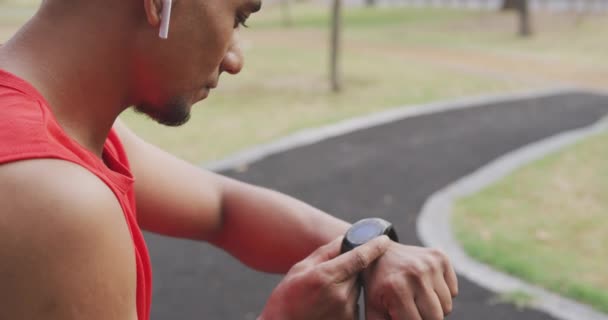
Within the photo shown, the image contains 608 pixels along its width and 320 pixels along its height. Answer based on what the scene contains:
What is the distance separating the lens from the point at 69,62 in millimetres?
1420

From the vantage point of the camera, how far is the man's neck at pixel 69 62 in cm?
141

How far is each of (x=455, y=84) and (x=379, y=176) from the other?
20.4 ft

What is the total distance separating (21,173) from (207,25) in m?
0.48

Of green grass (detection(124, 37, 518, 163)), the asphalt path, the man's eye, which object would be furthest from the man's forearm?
green grass (detection(124, 37, 518, 163))

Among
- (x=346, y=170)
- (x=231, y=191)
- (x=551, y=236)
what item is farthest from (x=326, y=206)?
(x=231, y=191)

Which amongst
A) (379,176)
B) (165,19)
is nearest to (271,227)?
(165,19)

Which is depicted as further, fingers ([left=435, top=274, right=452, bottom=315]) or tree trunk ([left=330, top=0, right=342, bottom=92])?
tree trunk ([left=330, top=0, right=342, bottom=92])

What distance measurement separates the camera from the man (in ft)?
3.96

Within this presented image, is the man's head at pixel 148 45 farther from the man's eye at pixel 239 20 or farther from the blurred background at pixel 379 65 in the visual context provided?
the blurred background at pixel 379 65

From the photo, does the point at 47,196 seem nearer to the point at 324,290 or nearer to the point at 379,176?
the point at 324,290

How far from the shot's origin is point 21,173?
1.20 metres

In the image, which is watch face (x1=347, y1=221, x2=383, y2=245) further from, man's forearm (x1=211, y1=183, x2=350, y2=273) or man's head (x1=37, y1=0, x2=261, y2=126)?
man's head (x1=37, y1=0, x2=261, y2=126)

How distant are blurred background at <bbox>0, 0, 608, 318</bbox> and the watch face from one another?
3.25 meters

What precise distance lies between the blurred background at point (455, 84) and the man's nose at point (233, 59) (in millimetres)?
3474
